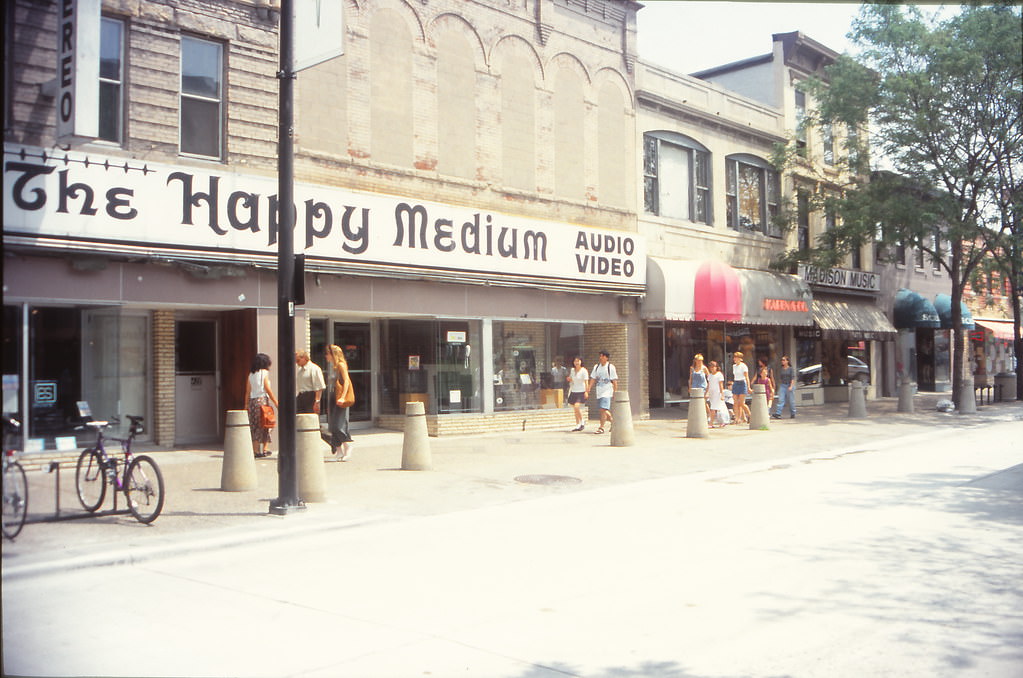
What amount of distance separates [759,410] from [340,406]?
1071 centimetres

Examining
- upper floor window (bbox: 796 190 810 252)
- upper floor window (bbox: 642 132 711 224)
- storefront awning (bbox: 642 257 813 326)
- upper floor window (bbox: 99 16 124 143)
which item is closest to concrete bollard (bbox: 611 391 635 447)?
storefront awning (bbox: 642 257 813 326)

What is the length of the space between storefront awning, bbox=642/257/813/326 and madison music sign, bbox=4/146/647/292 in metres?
0.95

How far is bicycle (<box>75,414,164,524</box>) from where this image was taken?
9031 mm

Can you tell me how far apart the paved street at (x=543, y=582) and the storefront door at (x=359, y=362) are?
575 cm

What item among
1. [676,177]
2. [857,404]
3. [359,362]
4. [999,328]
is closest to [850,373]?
[857,404]

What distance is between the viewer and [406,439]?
44.1ft

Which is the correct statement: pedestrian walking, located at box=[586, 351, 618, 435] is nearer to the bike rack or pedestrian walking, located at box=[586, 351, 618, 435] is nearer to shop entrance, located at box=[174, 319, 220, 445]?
shop entrance, located at box=[174, 319, 220, 445]

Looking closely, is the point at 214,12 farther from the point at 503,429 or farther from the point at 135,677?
the point at 135,677

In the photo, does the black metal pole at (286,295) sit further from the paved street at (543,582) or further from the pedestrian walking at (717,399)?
the pedestrian walking at (717,399)

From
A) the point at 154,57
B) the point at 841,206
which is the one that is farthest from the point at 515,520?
the point at 841,206

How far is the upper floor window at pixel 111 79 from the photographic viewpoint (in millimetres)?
13336

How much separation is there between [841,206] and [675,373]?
684 cm

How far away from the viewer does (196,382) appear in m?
15.7

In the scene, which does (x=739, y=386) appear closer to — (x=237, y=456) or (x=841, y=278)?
(x=841, y=278)
